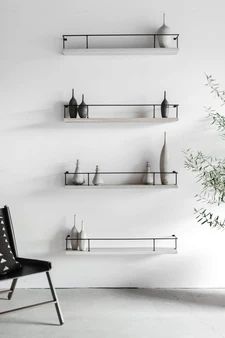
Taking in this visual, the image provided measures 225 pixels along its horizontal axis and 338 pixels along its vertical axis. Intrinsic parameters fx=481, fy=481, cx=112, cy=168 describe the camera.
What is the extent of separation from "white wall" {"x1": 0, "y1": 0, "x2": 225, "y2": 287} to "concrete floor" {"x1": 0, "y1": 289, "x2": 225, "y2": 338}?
0.54 feet

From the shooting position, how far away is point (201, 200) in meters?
3.68

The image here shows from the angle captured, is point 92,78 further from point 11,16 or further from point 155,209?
point 155,209

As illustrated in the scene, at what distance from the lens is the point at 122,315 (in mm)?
3148

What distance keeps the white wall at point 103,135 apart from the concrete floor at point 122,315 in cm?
16

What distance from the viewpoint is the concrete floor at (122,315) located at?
9.45 ft

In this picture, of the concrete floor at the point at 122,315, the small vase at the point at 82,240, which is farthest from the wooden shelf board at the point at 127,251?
the concrete floor at the point at 122,315

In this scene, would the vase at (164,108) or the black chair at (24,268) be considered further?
the vase at (164,108)

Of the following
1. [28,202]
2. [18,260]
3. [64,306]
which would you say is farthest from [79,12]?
[64,306]

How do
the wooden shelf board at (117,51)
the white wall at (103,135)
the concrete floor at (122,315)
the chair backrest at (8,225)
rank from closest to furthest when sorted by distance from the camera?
the concrete floor at (122,315)
the chair backrest at (8,225)
the wooden shelf board at (117,51)
the white wall at (103,135)

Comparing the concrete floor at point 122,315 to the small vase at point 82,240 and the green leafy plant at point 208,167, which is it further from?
the green leafy plant at point 208,167

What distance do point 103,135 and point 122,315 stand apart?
1.32 m

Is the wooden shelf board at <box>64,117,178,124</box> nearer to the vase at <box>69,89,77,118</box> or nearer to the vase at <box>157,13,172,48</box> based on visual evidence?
the vase at <box>69,89,77,118</box>

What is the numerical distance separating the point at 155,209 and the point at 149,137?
0.55 m

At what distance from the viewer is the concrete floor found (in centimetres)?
288
